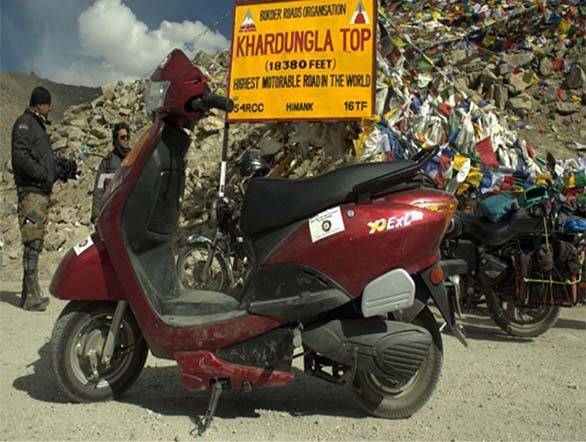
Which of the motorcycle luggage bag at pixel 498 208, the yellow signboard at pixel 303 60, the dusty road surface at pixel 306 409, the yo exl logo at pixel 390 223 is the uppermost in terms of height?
the yellow signboard at pixel 303 60

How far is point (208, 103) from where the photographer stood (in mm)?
3682

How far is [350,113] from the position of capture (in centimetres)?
804

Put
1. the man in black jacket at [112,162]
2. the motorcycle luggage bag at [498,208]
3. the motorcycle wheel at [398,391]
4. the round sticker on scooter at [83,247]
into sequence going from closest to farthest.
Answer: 1. the motorcycle wheel at [398,391]
2. the round sticker on scooter at [83,247]
3. the motorcycle luggage bag at [498,208]
4. the man in black jacket at [112,162]

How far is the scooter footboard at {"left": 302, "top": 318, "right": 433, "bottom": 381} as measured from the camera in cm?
337

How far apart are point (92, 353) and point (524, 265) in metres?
3.78

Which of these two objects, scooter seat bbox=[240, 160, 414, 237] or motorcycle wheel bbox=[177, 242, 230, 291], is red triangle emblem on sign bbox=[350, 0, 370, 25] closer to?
motorcycle wheel bbox=[177, 242, 230, 291]

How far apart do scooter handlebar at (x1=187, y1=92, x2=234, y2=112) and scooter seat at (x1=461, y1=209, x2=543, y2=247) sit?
3201mm

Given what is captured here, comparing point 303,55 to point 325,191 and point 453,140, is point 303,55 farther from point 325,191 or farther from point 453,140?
point 325,191

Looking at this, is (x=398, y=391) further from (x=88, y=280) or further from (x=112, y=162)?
(x=112, y=162)

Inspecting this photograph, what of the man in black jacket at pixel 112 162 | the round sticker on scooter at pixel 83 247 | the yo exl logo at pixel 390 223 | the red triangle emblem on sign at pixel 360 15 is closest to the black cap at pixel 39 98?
the man in black jacket at pixel 112 162

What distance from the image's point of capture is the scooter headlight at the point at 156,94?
3666 mm

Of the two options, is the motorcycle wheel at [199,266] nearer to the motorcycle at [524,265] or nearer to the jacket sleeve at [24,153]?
the jacket sleeve at [24,153]

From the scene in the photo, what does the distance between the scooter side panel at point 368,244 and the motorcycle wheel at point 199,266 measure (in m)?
3.94

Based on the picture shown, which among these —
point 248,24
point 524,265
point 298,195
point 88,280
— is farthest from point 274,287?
point 248,24
